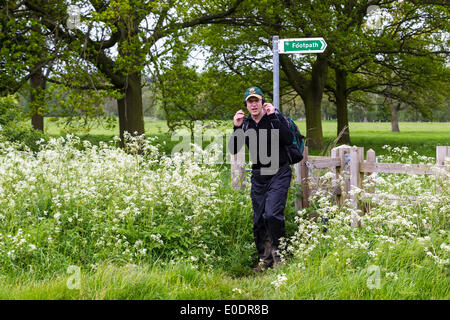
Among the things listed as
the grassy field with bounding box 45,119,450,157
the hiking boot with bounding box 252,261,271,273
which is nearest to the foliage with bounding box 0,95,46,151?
the grassy field with bounding box 45,119,450,157

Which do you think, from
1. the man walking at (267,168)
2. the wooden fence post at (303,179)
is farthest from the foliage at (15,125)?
the man walking at (267,168)

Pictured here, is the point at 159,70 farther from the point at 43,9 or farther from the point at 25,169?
the point at 25,169

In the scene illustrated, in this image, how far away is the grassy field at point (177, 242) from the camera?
4.33 metres

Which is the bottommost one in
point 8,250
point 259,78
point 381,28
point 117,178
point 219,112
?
point 8,250

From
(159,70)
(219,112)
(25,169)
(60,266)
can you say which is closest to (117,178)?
(25,169)

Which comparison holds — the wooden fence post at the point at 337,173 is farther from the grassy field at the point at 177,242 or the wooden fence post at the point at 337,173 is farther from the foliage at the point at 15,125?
the foliage at the point at 15,125

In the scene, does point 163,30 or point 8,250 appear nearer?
point 8,250

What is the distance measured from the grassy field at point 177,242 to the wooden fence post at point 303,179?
286 mm

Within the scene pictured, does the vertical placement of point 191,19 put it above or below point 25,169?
above

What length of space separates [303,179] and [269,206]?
1.93 m

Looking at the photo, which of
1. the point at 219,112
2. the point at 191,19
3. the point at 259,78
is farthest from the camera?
the point at 259,78

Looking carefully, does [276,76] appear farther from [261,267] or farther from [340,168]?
[261,267]

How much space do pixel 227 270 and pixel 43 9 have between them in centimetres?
1133

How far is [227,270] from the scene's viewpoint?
5684 millimetres
